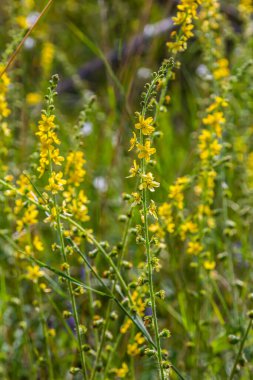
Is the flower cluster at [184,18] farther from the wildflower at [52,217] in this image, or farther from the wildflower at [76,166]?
the wildflower at [52,217]

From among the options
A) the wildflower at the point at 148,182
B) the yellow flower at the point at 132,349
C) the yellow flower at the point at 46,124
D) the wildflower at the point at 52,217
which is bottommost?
the yellow flower at the point at 132,349

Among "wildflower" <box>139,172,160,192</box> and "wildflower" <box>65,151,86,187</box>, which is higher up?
"wildflower" <box>65,151,86,187</box>

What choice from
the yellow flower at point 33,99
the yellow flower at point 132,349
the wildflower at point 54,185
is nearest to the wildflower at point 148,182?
the wildflower at point 54,185

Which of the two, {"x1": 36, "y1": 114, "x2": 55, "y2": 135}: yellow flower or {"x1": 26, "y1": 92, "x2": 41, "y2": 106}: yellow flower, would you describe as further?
{"x1": 26, "y1": 92, "x2": 41, "y2": 106}: yellow flower

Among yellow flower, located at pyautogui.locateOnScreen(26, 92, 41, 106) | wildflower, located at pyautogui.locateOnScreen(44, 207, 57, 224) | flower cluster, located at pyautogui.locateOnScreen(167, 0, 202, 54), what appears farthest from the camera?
yellow flower, located at pyautogui.locateOnScreen(26, 92, 41, 106)

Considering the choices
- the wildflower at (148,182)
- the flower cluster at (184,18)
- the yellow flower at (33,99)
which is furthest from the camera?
the yellow flower at (33,99)

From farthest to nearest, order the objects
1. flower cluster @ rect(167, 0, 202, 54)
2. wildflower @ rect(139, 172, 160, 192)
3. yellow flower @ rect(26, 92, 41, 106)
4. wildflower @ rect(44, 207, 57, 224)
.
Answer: yellow flower @ rect(26, 92, 41, 106) < flower cluster @ rect(167, 0, 202, 54) < wildflower @ rect(44, 207, 57, 224) < wildflower @ rect(139, 172, 160, 192)

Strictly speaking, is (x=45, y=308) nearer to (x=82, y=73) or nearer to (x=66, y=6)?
(x=82, y=73)

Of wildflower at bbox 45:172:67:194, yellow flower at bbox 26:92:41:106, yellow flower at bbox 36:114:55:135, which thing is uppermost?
yellow flower at bbox 26:92:41:106

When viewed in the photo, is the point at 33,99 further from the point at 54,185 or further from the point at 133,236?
the point at 54,185

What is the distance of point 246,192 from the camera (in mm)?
2057

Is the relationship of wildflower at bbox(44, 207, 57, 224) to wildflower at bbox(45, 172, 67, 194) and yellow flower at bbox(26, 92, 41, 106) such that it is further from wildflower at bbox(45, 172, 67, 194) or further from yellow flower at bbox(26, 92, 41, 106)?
yellow flower at bbox(26, 92, 41, 106)

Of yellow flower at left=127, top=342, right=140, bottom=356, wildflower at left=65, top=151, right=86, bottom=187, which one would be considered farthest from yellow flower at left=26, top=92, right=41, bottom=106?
yellow flower at left=127, top=342, right=140, bottom=356

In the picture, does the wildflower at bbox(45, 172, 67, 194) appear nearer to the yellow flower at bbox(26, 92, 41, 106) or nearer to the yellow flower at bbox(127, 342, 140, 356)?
the yellow flower at bbox(127, 342, 140, 356)
